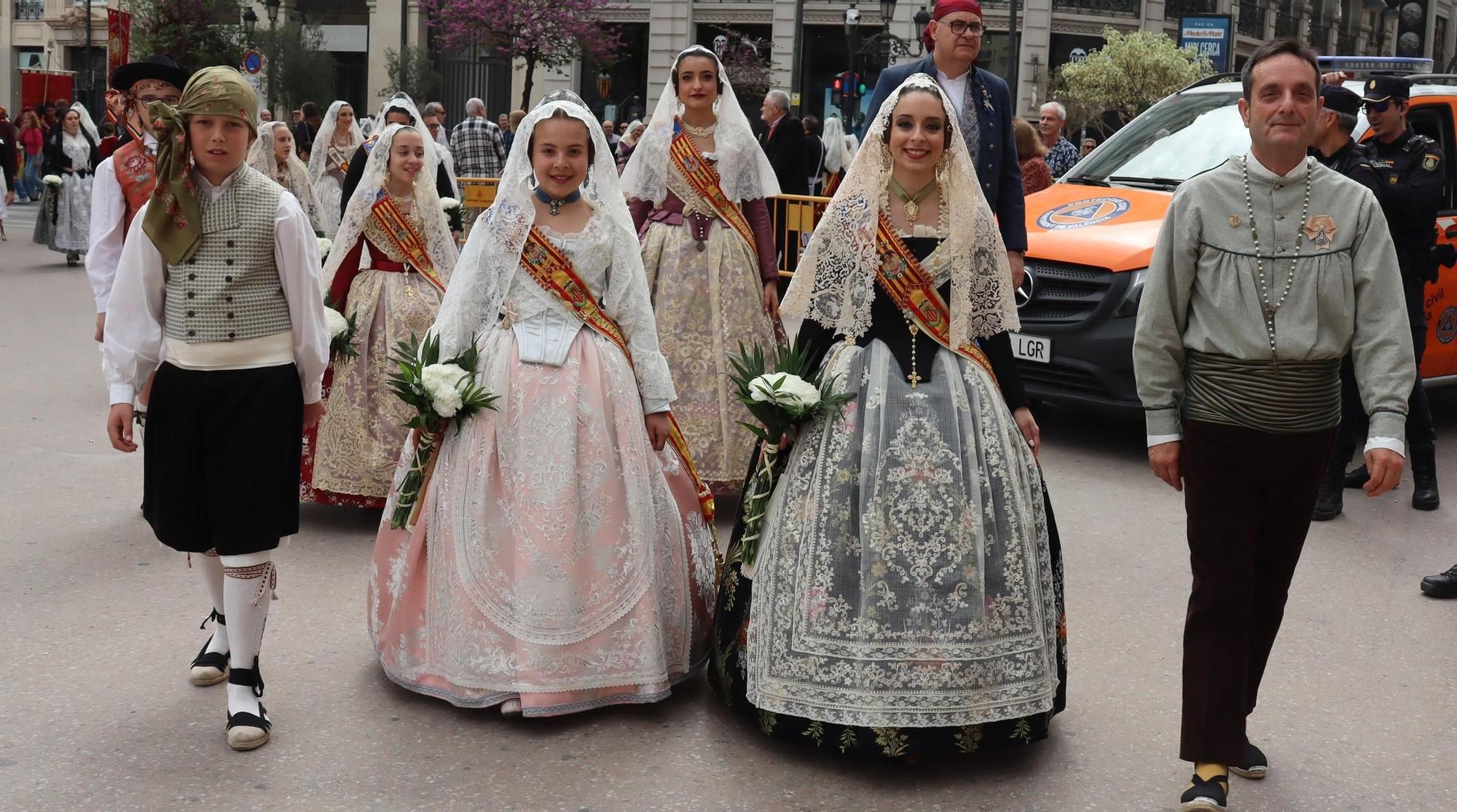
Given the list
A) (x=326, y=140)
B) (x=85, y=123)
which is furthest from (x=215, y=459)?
(x=85, y=123)

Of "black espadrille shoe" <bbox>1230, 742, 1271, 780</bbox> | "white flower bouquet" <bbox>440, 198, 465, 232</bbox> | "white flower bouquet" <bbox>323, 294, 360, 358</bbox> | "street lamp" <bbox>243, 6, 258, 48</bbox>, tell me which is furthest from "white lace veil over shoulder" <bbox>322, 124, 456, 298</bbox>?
"street lamp" <bbox>243, 6, 258, 48</bbox>

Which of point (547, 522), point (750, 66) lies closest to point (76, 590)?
point (547, 522)

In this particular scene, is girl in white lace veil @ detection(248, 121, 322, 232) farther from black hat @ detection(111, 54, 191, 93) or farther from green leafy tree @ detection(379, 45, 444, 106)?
green leafy tree @ detection(379, 45, 444, 106)

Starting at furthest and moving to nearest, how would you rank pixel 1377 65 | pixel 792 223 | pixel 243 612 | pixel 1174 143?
pixel 792 223, pixel 1377 65, pixel 1174 143, pixel 243 612

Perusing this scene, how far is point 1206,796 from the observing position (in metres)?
3.95

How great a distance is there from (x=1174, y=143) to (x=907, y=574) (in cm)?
625

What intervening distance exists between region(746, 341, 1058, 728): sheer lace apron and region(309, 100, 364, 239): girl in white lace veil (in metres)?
8.41

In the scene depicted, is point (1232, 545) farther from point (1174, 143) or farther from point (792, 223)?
point (792, 223)

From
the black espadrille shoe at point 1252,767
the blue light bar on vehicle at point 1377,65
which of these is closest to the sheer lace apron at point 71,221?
the blue light bar on vehicle at point 1377,65

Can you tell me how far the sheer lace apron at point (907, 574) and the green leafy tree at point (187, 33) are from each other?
29224 millimetres

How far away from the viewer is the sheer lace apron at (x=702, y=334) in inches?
282

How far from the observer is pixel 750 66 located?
41.7 meters

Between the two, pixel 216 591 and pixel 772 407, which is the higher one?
pixel 772 407

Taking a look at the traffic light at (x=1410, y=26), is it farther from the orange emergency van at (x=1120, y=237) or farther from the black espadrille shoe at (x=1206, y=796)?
the black espadrille shoe at (x=1206, y=796)
